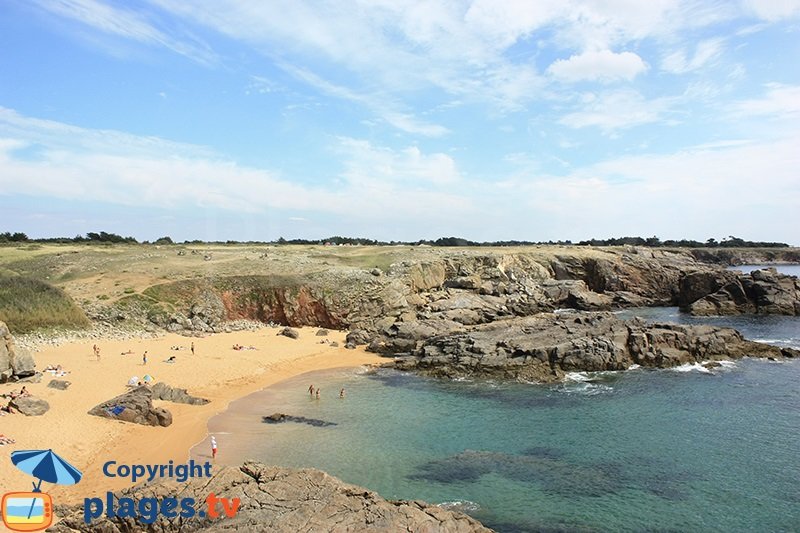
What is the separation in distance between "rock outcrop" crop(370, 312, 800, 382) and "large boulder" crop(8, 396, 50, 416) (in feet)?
75.0

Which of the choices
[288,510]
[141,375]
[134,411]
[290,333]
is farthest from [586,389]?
[141,375]

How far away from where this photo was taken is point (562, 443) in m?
24.7

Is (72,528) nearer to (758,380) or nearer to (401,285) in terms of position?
(758,380)

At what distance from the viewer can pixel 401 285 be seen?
194 ft

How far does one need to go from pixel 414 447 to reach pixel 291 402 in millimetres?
10289

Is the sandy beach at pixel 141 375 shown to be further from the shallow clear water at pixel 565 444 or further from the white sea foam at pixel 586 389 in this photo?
the white sea foam at pixel 586 389

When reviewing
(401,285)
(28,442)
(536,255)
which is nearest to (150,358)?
(28,442)

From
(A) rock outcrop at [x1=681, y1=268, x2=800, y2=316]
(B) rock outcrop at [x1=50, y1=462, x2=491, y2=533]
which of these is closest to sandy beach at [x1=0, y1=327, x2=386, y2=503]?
(B) rock outcrop at [x1=50, y1=462, x2=491, y2=533]

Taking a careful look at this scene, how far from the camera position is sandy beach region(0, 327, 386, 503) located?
70.0ft

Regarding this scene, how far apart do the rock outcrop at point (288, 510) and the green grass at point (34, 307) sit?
31294 mm

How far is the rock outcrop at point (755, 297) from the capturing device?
6209 centimetres

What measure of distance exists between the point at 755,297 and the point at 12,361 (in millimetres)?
Result: 74430

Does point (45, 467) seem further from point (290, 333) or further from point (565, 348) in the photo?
point (565, 348)

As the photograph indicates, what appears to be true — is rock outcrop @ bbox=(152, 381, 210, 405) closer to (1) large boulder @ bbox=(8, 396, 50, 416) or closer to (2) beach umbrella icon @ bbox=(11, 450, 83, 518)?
(1) large boulder @ bbox=(8, 396, 50, 416)
